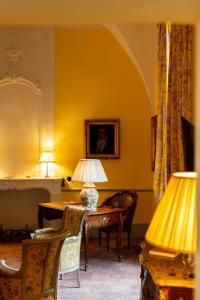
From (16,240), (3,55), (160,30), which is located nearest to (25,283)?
(160,30)

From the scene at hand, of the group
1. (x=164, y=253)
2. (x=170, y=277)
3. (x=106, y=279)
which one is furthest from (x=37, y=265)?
(x=106, y=279)

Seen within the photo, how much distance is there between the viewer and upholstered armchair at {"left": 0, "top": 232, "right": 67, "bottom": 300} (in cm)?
393

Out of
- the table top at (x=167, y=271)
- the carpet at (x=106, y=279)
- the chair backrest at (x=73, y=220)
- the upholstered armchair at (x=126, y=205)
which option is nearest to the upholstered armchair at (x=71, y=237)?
the chair backrest at (x=73, y=220)

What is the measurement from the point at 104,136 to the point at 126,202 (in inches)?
58.2

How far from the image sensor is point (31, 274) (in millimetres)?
3975

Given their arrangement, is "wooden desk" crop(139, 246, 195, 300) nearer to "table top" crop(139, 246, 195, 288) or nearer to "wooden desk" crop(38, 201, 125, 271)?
"table top" crop(139, 246, 195, 288)

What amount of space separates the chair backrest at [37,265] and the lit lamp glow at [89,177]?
2.40 m

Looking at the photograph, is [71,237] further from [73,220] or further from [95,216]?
[95,216]

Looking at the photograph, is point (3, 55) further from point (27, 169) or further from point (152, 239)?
point (152, 239)

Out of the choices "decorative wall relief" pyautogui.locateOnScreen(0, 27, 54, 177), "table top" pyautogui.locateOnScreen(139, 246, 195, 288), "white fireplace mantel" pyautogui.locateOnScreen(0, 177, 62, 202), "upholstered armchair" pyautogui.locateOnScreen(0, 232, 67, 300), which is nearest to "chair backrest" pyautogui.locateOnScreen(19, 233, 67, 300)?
"upholstered armchair" pyautogui.locateOnScreen(0, 232, 67, 300)

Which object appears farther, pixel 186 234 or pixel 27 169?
pixel 27 169

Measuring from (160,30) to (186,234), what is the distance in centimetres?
365

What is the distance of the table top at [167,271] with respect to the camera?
2684 millimetres

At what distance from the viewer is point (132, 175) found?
27.8ft
